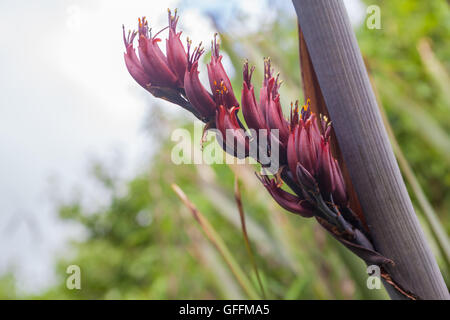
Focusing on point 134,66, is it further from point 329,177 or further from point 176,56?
point 329,177

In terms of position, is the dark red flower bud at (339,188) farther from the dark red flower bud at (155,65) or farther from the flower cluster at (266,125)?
the dark red flower bud at (155,65)

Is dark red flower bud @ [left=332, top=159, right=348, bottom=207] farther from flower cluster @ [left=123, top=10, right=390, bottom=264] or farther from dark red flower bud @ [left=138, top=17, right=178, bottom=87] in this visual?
dark red flower bud @ [left=138, top=17, right=178, bottom=87]

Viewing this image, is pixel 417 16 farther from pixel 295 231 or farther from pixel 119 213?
pixel 119 213

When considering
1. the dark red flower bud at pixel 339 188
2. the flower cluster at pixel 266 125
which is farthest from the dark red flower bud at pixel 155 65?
the dark red flower bud at pixel 339 188

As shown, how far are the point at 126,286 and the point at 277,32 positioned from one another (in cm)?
93

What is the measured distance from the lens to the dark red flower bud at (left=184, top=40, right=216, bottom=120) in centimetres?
20

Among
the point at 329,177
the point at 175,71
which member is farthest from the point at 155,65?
the point at 329,177

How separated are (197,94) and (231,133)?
0.03 metres

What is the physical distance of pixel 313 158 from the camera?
20 centimetres

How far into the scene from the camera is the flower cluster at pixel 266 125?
0.67ft

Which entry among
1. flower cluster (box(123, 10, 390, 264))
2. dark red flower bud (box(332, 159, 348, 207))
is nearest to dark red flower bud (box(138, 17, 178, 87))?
flower cluster (box(123, 10, 390, 264))

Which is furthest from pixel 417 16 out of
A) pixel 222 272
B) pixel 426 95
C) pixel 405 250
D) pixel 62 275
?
pixel 62 275

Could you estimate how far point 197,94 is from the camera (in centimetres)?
20

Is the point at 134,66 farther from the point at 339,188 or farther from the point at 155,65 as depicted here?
the point at 339,188
